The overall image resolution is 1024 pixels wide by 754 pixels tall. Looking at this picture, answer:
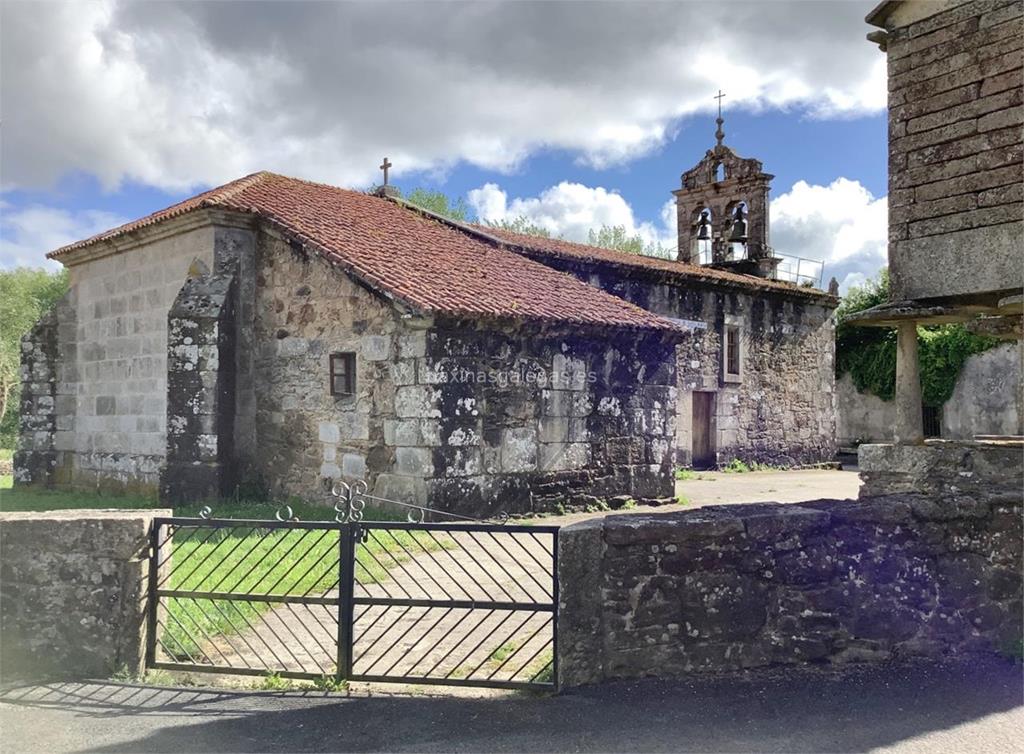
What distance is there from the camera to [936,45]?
851 centimetres

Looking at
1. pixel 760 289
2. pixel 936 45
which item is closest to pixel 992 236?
pixel 936 45

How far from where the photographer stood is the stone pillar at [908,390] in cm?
841

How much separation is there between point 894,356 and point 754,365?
6710 mm

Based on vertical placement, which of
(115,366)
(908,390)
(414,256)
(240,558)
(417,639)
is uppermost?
(414,256)

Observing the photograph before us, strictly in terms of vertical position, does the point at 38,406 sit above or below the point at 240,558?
above

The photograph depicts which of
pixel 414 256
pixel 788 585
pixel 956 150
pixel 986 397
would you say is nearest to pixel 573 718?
pixel 788 585

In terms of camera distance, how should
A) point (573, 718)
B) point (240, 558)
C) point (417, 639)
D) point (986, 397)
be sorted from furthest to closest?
point (986, 397)
point (240, 558)
point (417, 639)
point (573, 718)

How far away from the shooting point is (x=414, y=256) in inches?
484

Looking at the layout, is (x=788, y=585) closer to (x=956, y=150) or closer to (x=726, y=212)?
(x=956, y=150)

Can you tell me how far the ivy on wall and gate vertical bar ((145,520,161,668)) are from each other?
21778 mm

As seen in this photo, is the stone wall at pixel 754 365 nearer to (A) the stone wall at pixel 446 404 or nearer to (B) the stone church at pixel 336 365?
(B) the stone church at pixel 336 365

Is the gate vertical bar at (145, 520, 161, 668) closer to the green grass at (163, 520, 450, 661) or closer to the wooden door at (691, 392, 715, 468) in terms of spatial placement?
the green grass at (163, 520, 450, 661)

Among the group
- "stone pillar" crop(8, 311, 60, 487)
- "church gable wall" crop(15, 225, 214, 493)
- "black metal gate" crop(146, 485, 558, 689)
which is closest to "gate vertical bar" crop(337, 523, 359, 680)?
"black metal gate" crop(146, 485, 558, 689)

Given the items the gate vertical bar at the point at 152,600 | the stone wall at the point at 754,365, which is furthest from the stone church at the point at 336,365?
the gate vertical bar at the point at 152,600
